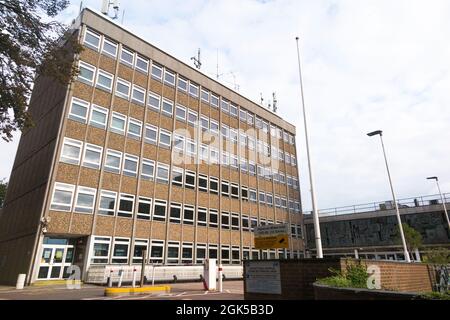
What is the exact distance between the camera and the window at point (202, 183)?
30.5 metres

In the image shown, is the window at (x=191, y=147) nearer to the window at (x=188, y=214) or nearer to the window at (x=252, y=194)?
the window at (x=188, y=214)

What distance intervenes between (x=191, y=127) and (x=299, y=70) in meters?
16.0

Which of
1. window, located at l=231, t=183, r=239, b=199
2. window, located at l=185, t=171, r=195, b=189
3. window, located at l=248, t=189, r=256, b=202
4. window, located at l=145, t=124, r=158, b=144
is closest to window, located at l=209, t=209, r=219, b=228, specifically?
window, located at l=185, t=171, r=195, b=189

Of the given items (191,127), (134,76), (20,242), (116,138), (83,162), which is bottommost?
(20,242)

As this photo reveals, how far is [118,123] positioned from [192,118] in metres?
8.42

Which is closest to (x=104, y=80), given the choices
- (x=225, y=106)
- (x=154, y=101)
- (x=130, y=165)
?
(x=154, y=101)

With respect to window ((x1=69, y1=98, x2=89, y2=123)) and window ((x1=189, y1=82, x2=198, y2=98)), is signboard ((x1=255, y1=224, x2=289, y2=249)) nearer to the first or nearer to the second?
window ((x1=69, y1=98, x2=89, y2=123))

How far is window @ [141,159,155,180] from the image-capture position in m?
26.1

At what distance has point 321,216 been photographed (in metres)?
44.6

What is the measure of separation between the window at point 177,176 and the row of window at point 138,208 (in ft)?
5.84

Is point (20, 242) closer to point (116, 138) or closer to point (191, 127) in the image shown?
point (116, 138)

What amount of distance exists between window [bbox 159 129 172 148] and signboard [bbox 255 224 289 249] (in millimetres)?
18332

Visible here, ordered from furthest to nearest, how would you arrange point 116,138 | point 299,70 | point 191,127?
point 191,127
point 116,138
point 299,70

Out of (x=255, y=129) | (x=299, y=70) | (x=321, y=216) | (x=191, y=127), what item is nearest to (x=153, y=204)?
(x=191, y=127)
